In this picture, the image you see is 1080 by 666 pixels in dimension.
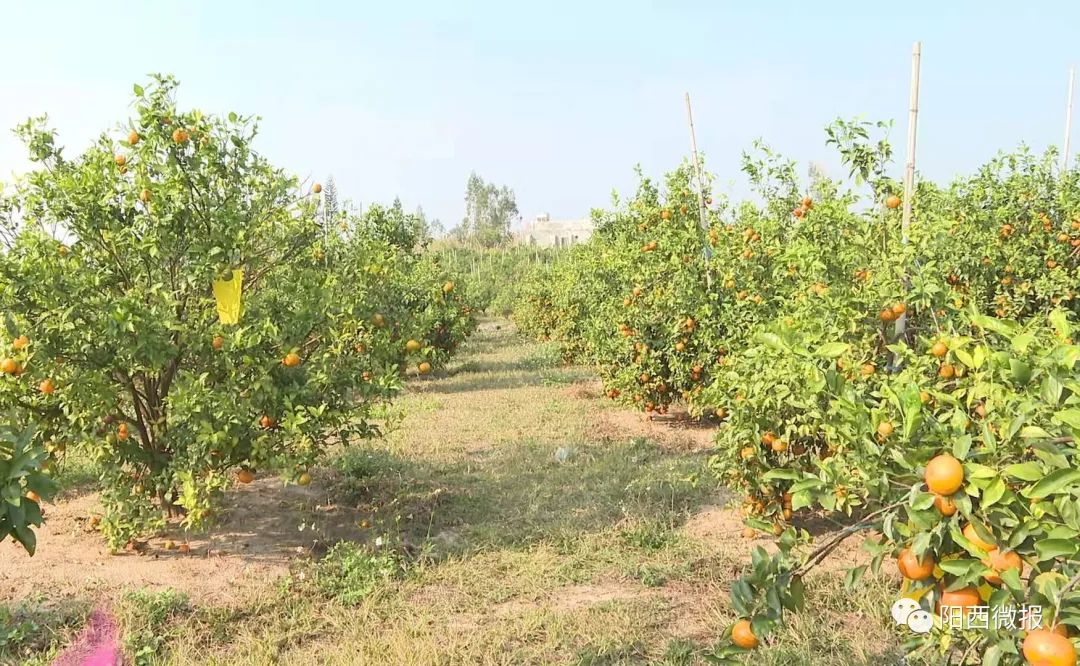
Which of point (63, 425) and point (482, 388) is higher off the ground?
point (63, 425)

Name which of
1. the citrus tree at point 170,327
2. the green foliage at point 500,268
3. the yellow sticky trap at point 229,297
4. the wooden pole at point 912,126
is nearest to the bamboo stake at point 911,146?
the wooden pole at point 912,126

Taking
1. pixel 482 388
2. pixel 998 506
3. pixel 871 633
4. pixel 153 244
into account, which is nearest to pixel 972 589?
pixel 998 506

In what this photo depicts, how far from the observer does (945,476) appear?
60.8 inches

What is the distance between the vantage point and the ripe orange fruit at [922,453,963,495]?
1.54 meters

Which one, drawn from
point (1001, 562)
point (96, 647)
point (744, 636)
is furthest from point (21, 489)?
point (1001, 562)

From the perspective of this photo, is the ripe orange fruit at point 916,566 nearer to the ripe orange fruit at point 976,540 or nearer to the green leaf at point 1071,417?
the ripe orange fruit at point 976,540

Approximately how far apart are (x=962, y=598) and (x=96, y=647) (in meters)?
3.33

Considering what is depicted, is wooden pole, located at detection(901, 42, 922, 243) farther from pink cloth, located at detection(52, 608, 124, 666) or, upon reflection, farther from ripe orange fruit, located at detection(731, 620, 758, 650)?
pink cloth, located at detection(52, 608, 124, 666)

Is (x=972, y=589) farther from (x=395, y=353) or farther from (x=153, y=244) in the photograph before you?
(x=153, y=244)

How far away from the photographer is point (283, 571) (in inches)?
159

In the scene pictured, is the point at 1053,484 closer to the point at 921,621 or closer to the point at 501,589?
the point at 921,621

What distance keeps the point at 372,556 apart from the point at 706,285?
12.9ft

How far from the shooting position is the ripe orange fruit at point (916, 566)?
5.49ft

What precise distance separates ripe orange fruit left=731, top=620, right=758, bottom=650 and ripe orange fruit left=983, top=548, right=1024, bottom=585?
541mm
